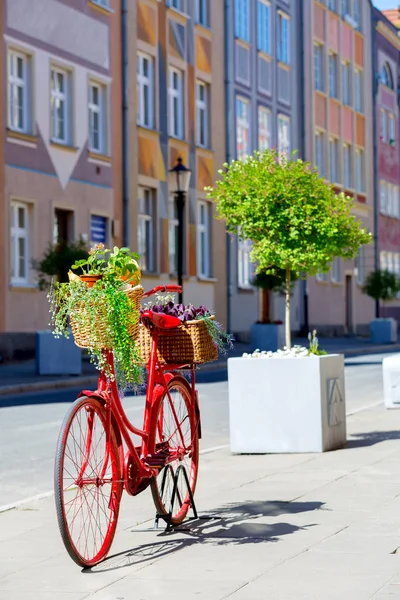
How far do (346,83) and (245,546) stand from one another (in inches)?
1989

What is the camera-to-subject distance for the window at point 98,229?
108 feet

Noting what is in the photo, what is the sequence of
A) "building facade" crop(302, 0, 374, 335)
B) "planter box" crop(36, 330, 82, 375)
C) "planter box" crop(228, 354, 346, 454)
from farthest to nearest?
"building facade" crop(302, 0, 374, 335) → "planter box" crop(36, 330, 82, 375) → "planter box" crop(228, 354, 346, 454)

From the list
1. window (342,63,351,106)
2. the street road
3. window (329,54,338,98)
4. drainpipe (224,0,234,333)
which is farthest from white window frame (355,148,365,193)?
the street road

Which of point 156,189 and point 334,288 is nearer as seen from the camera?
point 156,189

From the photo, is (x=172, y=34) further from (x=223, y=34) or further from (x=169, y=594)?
(x=169, y=594)

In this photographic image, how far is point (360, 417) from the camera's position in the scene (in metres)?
16.3

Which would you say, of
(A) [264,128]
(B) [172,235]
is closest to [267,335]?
(B) [172,235]

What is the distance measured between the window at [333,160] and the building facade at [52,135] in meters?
20.0

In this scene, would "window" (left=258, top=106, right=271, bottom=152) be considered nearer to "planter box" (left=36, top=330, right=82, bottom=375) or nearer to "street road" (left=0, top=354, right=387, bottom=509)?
"street road" (left=0, top=354, right=387, bottom=509)

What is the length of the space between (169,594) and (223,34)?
121ft

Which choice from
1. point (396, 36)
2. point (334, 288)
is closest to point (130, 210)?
point (334, 288)

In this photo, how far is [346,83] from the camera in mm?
56344

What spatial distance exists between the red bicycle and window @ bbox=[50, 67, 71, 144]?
23819mm

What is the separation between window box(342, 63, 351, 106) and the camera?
55.9 metres
